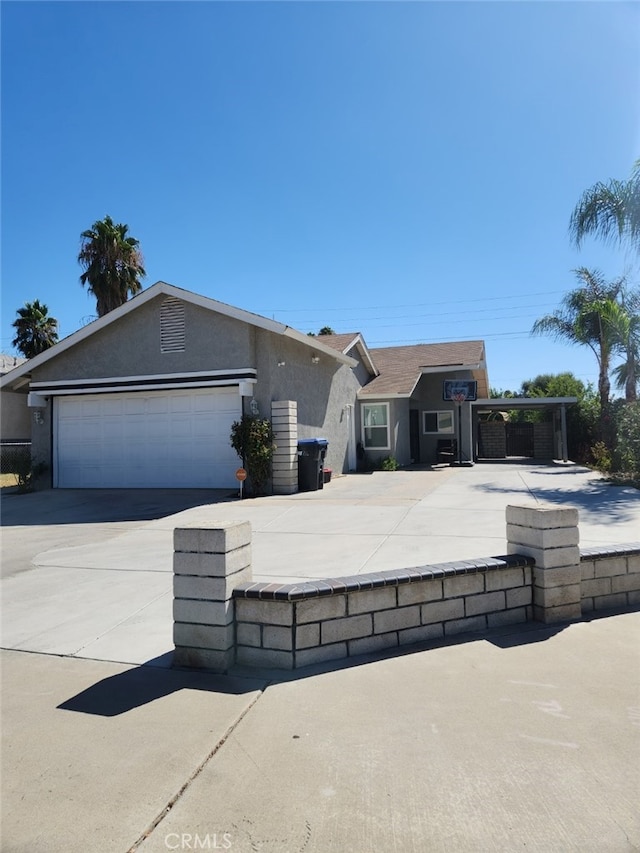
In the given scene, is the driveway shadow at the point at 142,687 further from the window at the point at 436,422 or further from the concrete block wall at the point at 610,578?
the window at the point at 436,422

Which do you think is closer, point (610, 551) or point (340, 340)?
point (610, 551)

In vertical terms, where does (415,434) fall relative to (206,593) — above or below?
above

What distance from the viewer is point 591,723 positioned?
9.93 ft

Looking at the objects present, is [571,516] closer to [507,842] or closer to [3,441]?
[507,842]

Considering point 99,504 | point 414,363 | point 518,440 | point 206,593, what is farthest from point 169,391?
point 518,440

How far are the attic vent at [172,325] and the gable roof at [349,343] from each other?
5842 mm

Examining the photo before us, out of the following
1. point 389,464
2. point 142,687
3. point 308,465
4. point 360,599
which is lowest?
point 142,687

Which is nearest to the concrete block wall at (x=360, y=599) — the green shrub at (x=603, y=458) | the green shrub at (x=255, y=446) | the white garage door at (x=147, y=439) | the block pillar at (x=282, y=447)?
the green shrub at (x=255, y=446)

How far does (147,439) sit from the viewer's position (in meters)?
14.1

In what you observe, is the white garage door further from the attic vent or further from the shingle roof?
the shingle roof

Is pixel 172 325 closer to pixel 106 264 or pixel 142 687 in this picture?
pixel 142 687

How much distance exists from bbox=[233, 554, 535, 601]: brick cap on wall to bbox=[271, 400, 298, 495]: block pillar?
8.64 metres

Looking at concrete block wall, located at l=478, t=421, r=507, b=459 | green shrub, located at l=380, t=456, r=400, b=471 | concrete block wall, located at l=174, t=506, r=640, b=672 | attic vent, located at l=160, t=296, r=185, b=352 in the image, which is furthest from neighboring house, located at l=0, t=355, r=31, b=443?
concrete block wall, located at l=174, t=506, r=640, b=672

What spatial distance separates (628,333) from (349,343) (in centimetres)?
886
